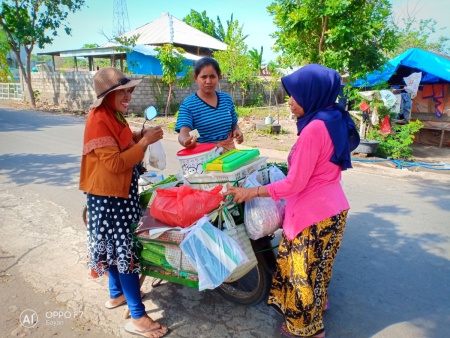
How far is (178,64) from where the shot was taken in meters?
15.3

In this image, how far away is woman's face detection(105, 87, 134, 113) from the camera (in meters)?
2.06

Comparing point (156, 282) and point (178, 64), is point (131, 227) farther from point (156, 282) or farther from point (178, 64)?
point (178, 64)

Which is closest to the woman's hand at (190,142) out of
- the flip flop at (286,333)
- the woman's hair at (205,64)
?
the woman's hair at (205,64)

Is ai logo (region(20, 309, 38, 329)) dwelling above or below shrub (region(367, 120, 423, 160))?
below

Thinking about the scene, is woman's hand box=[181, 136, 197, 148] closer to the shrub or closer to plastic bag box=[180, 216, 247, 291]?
plastic bag box=[180, 216, 247, 291]

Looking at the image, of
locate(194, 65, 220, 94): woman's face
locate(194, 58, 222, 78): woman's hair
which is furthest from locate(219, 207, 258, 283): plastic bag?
locate(194, 58, 222, 78): woman's hair

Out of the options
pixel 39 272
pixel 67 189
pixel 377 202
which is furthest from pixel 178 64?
pixel 39 272

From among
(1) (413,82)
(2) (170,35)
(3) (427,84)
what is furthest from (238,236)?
(2) (170,35)

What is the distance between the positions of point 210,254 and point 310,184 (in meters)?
0.72

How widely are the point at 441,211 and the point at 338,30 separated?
4.44 metres

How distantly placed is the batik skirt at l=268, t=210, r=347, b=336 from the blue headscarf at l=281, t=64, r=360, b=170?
Result: 446mm

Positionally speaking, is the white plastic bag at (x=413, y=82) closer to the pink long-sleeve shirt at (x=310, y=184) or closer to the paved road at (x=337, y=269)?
the paved road at (x=337, y=269)

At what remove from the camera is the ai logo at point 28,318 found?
8.05 ft

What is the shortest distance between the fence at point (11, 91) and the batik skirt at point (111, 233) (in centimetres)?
2415
